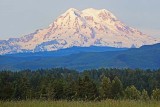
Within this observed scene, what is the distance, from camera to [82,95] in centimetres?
4228

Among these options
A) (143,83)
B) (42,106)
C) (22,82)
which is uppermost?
→ (42,106)

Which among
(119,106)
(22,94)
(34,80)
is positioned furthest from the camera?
(34,80)

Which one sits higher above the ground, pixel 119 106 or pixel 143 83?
pixel 119 106

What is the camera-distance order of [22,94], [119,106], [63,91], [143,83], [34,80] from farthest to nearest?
[143,83] → [34,80] → [22,94] → [63,91] → [119,106]

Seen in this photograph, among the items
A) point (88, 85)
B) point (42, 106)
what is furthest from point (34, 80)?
point (42, 106)

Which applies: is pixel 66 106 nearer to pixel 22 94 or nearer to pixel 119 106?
pixel 119 106

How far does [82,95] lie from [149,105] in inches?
1112

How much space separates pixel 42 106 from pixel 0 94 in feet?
86.7

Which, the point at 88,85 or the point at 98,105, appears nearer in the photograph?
the point at 98,105

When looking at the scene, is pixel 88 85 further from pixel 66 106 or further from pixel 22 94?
pixel 66 106

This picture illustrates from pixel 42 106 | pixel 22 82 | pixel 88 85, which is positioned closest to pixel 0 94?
pixel 88 85

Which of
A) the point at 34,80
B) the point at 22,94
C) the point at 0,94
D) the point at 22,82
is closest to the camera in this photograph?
the point at 0,94

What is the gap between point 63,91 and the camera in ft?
148

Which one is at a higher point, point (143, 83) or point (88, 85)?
point (88, 85)
